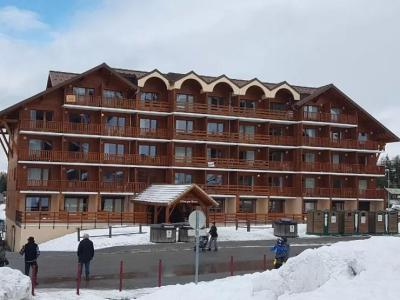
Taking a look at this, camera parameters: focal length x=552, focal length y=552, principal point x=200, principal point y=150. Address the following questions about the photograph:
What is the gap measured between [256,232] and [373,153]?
23207 millimetres

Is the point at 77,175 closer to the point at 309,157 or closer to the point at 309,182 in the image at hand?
the point at 309,182

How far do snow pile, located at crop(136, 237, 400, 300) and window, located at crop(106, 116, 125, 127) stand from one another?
35.0 metres

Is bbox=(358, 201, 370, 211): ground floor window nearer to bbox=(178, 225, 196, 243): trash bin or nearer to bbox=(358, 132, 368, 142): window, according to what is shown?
bbox=(358, 132, 368, 142): window

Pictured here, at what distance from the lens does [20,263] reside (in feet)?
79.9

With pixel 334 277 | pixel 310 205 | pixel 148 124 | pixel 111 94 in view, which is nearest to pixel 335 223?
pixel 310 205

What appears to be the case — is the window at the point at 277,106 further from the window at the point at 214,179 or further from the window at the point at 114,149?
the window at the point at 114,149

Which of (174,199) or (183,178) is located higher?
(183,178)

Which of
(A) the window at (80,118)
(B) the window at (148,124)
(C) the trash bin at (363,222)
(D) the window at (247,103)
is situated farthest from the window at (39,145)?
(C) the trash bin at (363,222)

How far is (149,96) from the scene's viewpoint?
162 feet

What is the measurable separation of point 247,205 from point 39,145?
1957 centimetres

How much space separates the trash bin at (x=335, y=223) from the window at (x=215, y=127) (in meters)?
15.5

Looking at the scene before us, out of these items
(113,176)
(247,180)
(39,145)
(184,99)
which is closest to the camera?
(39,145)

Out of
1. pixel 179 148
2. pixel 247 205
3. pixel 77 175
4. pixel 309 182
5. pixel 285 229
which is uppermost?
pixel 179 148

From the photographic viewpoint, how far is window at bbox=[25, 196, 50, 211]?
44.2 meters
